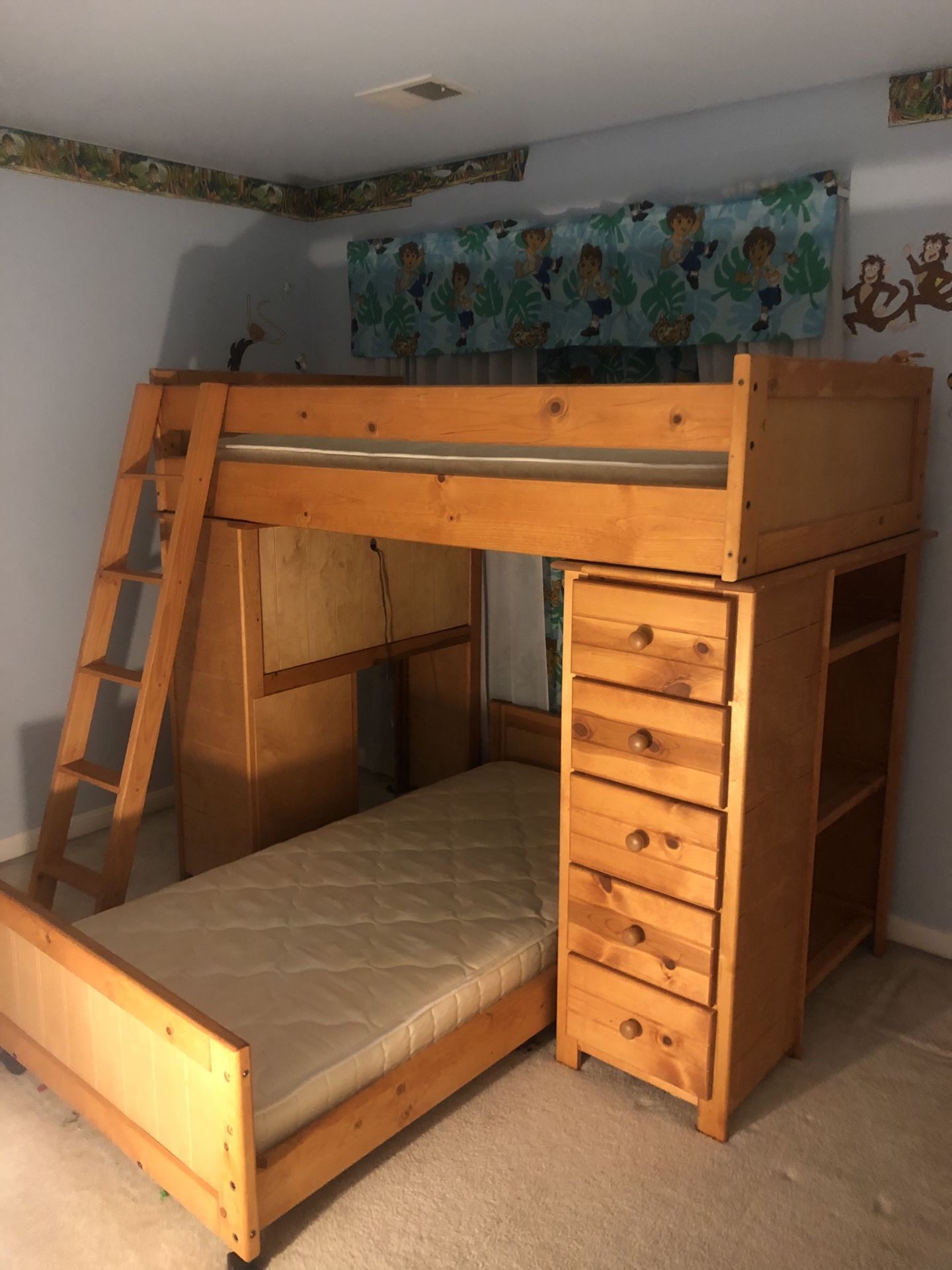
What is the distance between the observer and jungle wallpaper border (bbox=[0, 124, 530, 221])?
10.5 feet

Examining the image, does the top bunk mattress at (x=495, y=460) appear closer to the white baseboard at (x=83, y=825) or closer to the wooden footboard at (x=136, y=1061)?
the wooden footboard at (x=136, y=1061)

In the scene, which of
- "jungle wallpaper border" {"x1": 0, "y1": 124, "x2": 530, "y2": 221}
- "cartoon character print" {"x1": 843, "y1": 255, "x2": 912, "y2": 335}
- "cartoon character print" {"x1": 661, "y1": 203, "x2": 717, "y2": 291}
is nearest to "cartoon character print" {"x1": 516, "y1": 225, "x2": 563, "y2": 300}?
"jungle wallpaper border" {"x1": 0, "y1": 124, "x2": 530, "y2": 221}

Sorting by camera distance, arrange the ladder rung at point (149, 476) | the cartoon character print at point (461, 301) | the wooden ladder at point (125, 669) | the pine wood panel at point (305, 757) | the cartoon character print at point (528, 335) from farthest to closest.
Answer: the cartoon character print at point (461, 301) < the cartoon character print at point (528, 335) < the pine wood panel at point (305, 757) < the ladder rung at point (149, 476) < the wooden ladder at point (125, 669)

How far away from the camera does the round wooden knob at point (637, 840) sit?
7.11 feet

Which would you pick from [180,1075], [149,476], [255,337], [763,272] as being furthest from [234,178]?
[180,1075]

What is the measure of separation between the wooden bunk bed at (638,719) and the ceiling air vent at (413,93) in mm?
860

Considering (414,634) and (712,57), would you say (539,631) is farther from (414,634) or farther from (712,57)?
(712,57)

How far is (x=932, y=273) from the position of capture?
8.64ft

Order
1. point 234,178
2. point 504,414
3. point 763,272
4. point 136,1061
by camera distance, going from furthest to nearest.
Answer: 1. point 234,178
2. point 763,272
3. point 504,414
4. point 136,1061

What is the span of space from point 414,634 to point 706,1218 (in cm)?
199

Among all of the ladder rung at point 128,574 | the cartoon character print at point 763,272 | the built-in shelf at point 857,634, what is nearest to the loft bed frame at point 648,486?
the built-in shelf at point 857,634

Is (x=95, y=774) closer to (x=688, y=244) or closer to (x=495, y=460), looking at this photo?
(x=495, y=460)

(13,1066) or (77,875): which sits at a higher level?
(77,875)

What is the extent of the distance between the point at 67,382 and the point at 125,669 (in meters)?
1.09
